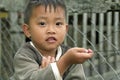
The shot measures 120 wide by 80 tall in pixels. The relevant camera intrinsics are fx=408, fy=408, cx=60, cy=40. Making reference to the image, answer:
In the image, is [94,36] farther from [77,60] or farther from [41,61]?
[77,60]

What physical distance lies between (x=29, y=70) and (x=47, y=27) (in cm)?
28

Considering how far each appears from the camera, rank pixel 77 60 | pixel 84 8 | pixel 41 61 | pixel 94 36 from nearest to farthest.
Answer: pixel 77 60 < pixel 41 61 < pixel 84 8 < pixel 94 36

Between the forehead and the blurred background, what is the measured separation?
55cm

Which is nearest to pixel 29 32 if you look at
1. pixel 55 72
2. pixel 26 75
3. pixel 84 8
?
pixel 26 75

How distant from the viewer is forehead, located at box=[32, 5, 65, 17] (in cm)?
250

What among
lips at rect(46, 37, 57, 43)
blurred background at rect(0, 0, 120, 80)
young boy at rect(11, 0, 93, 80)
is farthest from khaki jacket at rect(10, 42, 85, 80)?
blurred background at rect(0, 0, 120, 80)

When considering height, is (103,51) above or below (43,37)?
below

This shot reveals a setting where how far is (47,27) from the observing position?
2.47 m

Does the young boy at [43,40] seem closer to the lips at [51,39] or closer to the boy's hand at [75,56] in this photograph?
the lips at [51,39]

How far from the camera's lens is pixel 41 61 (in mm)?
2549

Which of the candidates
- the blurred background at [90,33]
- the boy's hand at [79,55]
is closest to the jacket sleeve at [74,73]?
the boy's hand at [79,55]

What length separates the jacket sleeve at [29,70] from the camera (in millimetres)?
2229

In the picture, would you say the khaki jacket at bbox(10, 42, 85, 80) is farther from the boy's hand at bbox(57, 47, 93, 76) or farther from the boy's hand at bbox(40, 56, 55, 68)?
the boy's hand at bbox(57, 47, 93, 76)

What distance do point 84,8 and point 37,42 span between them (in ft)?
3.90
